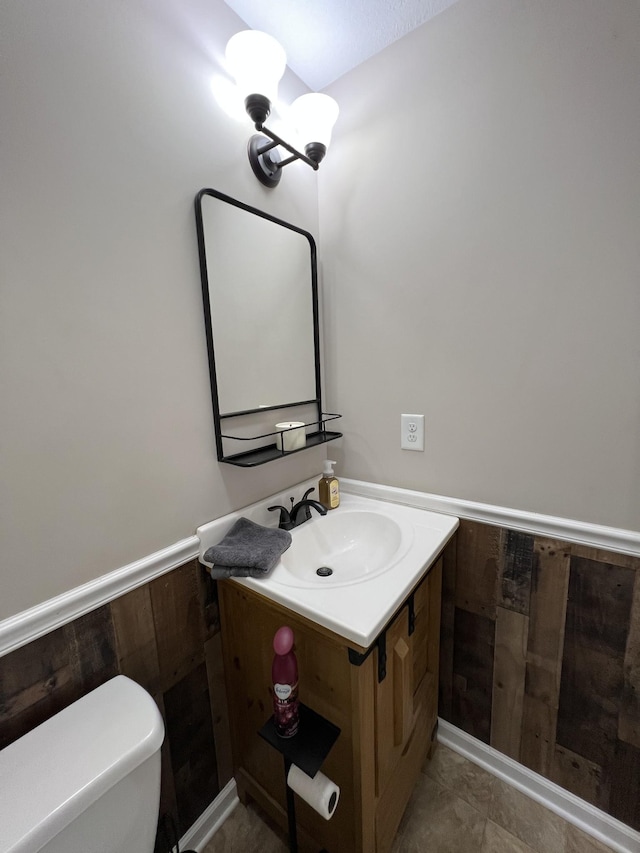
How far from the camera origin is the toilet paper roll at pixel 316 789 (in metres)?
0.76

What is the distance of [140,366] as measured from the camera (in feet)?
2.77

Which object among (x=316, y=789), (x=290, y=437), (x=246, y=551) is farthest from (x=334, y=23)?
(x=316, y=789)

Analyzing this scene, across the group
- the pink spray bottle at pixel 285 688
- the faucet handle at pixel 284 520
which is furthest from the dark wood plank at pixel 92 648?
the faucet handle at pixel 284 520

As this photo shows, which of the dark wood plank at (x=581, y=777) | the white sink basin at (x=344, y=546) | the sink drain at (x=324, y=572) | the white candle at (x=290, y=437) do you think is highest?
the white candle at (x=290, y=437)

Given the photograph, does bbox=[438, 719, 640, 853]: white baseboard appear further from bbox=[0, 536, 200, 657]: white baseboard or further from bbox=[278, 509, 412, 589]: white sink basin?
bbox=[0, 536, 200, 657]: white baseboard

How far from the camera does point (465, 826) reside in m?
1.08

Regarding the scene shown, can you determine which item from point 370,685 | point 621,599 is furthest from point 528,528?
point 370,685

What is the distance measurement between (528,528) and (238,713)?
1.07 m

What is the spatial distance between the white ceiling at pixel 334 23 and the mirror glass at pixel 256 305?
52cm

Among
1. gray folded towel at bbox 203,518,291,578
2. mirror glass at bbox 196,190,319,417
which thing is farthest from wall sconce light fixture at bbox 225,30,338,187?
gray folded towel at bbox 203,518,291,578

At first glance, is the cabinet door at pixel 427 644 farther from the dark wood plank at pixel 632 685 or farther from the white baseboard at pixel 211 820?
the white baseboard at pixel 211 820

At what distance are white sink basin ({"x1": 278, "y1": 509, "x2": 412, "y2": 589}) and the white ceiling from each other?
153 centimetres

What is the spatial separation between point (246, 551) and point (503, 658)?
3.06 ft

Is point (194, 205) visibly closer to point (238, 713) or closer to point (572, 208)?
point (572, 208)
